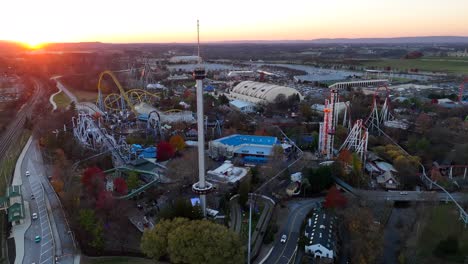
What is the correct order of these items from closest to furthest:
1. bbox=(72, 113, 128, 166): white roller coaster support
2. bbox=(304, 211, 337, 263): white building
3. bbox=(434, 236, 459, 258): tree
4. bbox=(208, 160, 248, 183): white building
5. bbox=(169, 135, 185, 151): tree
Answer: bbox=(304, 211, 337, 263): white building, bbox=(434, 236, 459, 258): tree, bbox=(208, 160, 248, 183): white building, bbox=(72, 113, 128, 166): white roller coaster support, bbox=(169, 135, 185, 151): tree

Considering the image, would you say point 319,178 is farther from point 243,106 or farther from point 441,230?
point 243,106

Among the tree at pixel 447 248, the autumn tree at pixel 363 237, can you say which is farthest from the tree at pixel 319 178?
the tree at pixel 447 248

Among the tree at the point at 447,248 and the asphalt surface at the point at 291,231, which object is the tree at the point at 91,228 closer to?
the asphalt surface at the point at 291,231

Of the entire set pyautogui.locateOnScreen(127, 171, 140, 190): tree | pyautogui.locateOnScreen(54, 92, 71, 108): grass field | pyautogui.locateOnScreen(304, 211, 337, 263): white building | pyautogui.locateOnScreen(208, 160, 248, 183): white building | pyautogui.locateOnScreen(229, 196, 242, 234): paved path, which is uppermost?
pyautogui.locateOnScreen(54, 92, 71, 108): grass field

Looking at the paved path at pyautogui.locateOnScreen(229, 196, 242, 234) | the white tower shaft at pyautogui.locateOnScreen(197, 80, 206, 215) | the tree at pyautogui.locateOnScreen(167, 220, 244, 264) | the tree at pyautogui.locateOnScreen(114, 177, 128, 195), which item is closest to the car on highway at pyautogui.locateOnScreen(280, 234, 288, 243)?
A: the paved path at pyautogui.locateOnScreen(229, 196, 242, 234)

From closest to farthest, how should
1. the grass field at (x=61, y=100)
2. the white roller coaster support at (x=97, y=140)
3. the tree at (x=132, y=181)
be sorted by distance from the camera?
the tree at (x=132, y=181) → the white roller coaster support at (x=97, y=140) → the grass field at (x=61, y=100)

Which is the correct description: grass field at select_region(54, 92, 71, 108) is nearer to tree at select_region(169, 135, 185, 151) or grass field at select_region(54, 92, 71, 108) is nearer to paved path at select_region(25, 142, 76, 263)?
paved path at select_region(25, 142, 76, 263)
